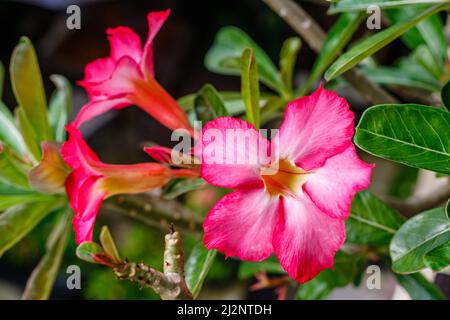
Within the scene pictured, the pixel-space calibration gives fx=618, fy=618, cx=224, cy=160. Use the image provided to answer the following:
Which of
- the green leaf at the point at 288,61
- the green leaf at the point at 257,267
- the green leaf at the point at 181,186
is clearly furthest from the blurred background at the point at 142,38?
the green leaf at the point at 181,186

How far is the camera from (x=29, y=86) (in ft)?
2.39

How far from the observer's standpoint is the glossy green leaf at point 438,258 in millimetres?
443

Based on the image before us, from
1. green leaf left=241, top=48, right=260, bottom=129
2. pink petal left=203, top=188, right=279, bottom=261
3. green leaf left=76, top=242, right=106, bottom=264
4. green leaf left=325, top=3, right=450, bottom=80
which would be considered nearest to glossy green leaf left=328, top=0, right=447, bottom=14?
green leaf left=325, top=3, right=450, bottom=80

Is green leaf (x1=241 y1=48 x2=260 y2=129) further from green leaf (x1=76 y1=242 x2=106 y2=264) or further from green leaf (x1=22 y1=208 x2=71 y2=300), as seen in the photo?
green leaf (x1=22 y1=208 x2=71 y2=300)

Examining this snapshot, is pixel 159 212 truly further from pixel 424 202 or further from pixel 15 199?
pixel 424 202

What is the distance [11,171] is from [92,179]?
22cm

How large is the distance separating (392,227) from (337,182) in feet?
0.88

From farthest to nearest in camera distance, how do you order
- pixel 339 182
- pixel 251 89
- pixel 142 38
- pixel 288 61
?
pixel 142 38, pixel 288 61, pixel 251 89, pixel 339 182

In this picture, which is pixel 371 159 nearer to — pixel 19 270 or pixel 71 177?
pixel 19 270

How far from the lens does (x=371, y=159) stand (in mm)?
2459

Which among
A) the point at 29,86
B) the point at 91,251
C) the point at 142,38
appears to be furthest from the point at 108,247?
the point at 142,38

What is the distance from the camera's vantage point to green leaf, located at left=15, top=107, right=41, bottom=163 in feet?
2.31
